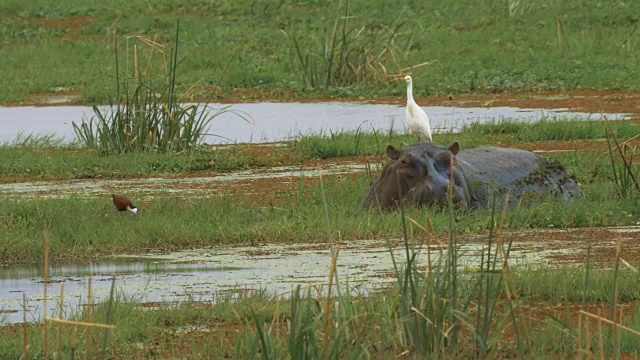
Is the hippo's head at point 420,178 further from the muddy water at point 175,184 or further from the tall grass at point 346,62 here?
the tall grass at point 346,62

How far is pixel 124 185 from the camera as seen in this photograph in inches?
497

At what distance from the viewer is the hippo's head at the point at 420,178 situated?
33.5ft

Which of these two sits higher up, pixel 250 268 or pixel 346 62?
pixel 346 62

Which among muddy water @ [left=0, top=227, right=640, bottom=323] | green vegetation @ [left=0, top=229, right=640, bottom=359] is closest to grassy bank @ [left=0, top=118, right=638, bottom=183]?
muddy water @ [left=0, top=227, right=640, bottom=323]

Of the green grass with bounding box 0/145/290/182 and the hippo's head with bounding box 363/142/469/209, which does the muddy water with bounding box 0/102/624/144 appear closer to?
the green grass with bounding box 0/145/290/182

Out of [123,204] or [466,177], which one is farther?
[466,177]

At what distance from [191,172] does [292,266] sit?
199 inches

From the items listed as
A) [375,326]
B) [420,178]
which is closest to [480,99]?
[420,178]

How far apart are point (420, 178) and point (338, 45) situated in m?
10.5

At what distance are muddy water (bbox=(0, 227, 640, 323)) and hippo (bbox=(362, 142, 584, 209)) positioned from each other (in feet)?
2.69

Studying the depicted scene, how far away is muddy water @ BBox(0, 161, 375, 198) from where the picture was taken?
39.4 ft

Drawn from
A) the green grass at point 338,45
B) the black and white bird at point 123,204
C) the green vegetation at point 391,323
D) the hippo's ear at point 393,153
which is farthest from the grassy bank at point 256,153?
the green vegetation at point 391,323

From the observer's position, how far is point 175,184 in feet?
41.5

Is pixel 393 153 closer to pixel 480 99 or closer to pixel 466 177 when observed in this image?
pixel 466 177
